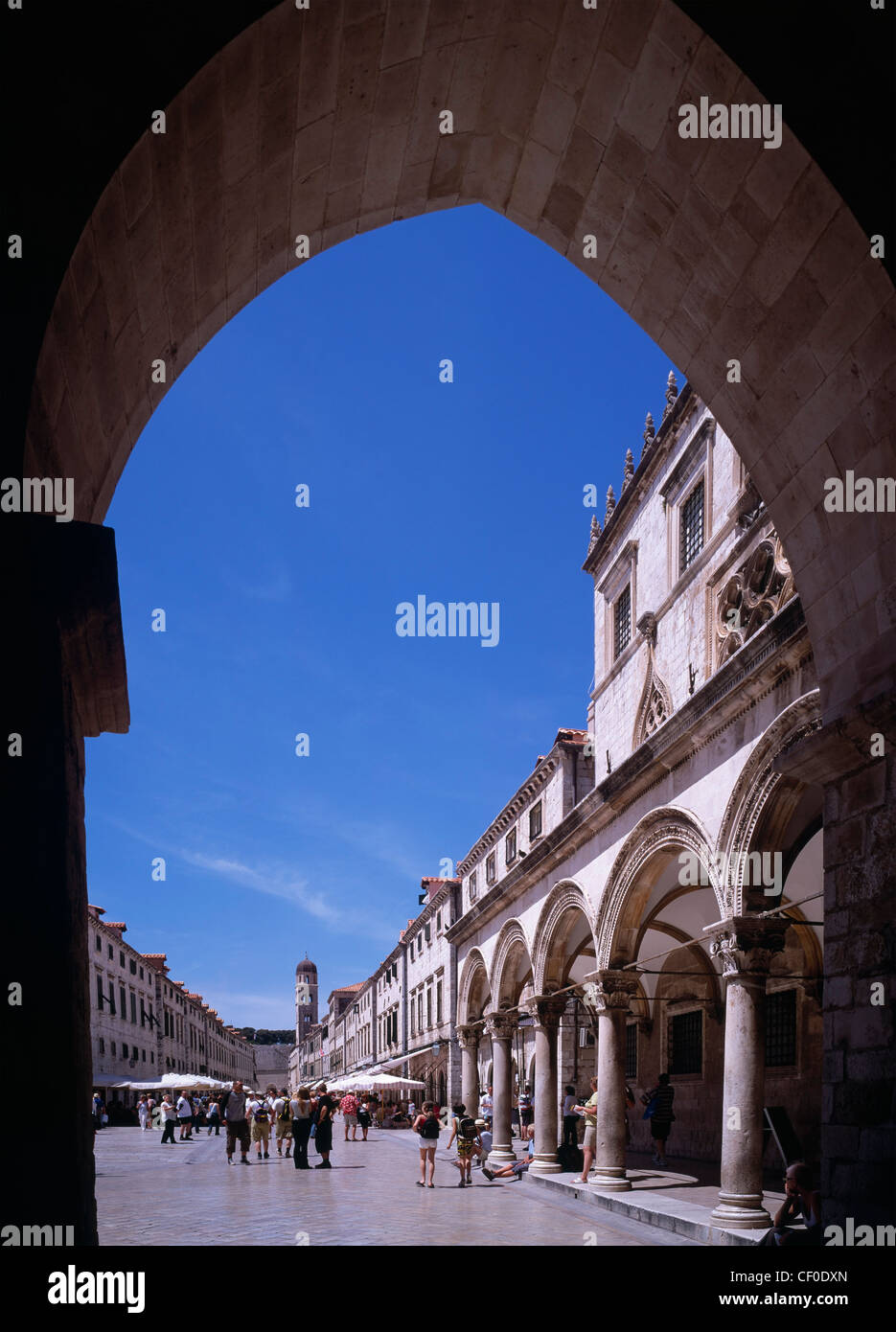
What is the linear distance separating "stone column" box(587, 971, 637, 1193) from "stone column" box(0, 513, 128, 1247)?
43.4 feet

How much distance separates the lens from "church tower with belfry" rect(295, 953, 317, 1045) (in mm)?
149500

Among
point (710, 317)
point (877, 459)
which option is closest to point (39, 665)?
point (877, 459)

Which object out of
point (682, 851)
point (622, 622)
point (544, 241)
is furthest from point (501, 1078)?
point (544, 241)

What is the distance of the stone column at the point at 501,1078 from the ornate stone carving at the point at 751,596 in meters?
10.9

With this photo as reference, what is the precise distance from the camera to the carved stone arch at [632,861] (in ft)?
47.1

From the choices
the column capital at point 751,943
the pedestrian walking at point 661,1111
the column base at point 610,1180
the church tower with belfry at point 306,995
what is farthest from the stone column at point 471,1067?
the church tower with belfry at point 306,995

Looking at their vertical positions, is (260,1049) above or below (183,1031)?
below

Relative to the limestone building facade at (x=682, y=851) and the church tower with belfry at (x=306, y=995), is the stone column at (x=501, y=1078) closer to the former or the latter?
the limestone building facade at (x=682, y=851)

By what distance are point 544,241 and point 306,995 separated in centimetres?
15037

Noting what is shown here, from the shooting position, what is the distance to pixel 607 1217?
13.8m

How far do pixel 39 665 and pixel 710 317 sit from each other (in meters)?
4.86

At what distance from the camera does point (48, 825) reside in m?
3.68

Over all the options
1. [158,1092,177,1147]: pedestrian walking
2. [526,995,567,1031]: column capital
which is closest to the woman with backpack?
[526,995,567,1031]: column capital
